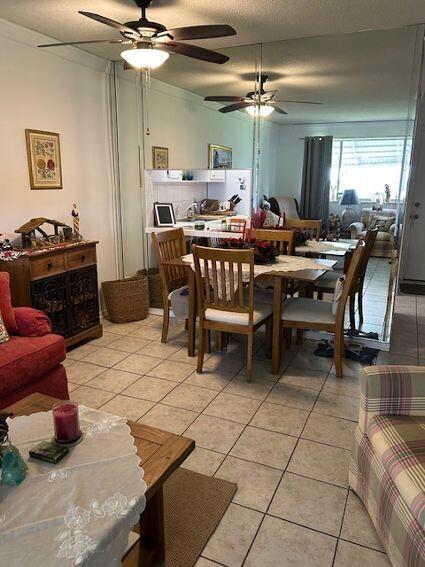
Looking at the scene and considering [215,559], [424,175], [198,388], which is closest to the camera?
[215,559]

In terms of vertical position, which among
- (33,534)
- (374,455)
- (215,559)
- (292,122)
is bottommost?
(215,559)

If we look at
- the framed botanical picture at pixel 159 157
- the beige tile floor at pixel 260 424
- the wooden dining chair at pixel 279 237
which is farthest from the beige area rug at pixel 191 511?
the framed botanical picture at pixel 159 157

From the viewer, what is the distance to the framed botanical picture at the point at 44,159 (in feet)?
11.1

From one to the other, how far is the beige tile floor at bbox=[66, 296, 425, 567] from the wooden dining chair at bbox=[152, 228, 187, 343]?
32cm

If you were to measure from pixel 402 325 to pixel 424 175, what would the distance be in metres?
2.34

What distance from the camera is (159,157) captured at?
14.7 ft

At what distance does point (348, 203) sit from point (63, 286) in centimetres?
253

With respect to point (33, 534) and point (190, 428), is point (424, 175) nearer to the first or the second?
point (190, 428)

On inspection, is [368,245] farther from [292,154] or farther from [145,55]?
[145,55]

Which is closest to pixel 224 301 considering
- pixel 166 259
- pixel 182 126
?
pixel 166 259

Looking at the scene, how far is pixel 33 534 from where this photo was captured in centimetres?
109

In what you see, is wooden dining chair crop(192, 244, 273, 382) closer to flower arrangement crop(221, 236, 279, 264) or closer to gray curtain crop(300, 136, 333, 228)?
flower arrangement crop(221, 236, 279, 264)

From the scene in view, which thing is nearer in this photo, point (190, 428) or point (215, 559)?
point (215, 559)

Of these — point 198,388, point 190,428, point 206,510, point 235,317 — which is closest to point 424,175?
point 235,317
